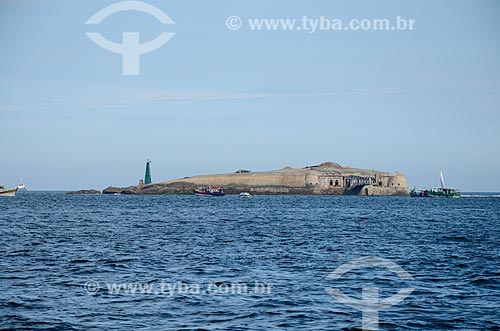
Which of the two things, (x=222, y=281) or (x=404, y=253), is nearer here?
(x=222, y=281)

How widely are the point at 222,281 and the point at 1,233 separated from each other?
28.4 meters

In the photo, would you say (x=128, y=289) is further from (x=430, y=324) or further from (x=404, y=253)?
(x=404, y=253)

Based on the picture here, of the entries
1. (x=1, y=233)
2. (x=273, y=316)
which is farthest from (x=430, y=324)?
(x=1, y=233)

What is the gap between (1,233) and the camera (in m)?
48.1

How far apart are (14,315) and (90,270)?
8798mm

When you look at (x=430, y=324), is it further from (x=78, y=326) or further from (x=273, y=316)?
(x=78, y=326)

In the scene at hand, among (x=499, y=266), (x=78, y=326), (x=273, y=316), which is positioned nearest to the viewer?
(x=78, y=326)

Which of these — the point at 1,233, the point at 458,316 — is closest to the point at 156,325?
the point at 458,316

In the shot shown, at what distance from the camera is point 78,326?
1794 cm

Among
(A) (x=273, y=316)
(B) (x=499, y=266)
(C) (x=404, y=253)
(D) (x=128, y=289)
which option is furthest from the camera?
(C) (x=404, y=253)

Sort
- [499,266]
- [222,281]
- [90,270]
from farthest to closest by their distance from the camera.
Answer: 1. [499,266]
2. [90,270]
3. [222,281]

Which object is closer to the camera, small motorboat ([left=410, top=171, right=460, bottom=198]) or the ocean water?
the ocean water

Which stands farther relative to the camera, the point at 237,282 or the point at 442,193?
the point at 442,193

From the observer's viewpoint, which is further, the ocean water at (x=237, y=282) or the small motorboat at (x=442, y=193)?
the small motorboat at (x=442, y=193)
